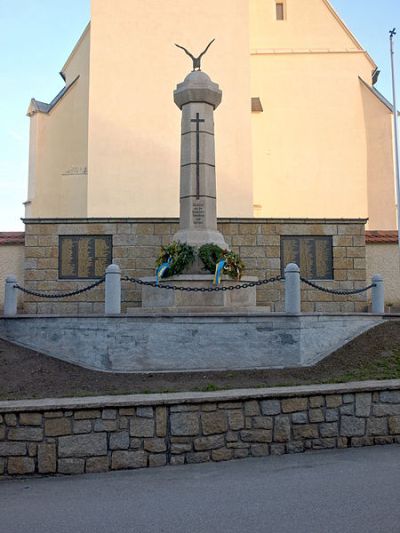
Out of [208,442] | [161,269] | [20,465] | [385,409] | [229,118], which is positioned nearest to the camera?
[20,465]

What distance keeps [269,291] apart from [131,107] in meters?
12.1

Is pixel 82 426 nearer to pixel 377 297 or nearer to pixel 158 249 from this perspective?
pixel 377 297

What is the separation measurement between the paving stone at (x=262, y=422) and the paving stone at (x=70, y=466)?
68.4 inches

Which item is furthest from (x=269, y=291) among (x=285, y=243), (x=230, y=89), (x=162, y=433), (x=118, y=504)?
(x=230, y=89)

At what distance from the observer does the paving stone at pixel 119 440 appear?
556 centimetres

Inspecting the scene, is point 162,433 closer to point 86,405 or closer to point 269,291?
A: point 86,405

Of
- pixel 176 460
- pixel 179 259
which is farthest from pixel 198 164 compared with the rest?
pixel 176 460

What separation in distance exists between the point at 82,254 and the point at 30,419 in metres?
8.31

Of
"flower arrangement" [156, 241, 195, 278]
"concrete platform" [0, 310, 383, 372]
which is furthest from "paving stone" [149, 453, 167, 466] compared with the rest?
"flower arrangement" [156, 241, 195, 278]

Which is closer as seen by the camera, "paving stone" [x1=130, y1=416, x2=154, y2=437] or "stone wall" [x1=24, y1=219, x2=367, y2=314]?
"paving stone" [x1=130, y1=416, x2=154, y2=437]

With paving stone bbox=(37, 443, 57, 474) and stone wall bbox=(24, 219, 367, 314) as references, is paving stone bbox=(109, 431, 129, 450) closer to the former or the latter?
paving stone bbox=(37, 443, 57, 474)

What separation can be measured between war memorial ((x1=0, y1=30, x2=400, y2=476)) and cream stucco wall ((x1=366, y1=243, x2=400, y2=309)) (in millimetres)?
741

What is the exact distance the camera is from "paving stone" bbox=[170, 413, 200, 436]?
570cm

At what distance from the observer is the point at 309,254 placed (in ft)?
45.2
